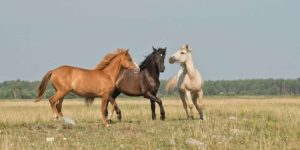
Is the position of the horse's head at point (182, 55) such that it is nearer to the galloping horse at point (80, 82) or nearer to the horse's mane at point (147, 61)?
the horse's mane at point (147, 61)

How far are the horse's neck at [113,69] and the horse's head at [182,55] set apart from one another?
262 cm

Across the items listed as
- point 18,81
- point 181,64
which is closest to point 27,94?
point 18,81

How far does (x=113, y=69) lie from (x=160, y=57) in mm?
2582

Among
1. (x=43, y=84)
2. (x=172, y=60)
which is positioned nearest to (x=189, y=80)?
(x=172, y=60)

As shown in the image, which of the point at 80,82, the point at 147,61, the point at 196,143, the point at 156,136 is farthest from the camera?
the point at 147,61

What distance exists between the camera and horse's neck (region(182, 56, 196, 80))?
17.7 m

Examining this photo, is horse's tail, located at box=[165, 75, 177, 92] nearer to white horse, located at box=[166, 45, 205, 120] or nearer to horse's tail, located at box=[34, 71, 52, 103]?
white horse, located at box=[166, 45, 205, 120]

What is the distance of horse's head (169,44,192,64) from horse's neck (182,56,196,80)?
0.41ft

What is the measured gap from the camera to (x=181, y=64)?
1828cm

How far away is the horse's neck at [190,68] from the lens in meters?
17.7

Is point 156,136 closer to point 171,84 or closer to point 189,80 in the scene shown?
point 189,80

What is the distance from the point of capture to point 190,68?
58.2ft

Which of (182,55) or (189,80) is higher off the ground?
(182,55)

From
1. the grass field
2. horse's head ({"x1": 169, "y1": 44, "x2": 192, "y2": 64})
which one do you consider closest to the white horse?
horse's head ({"x1": 169, "y1": 44, "x2": 192, "y2": 64})
